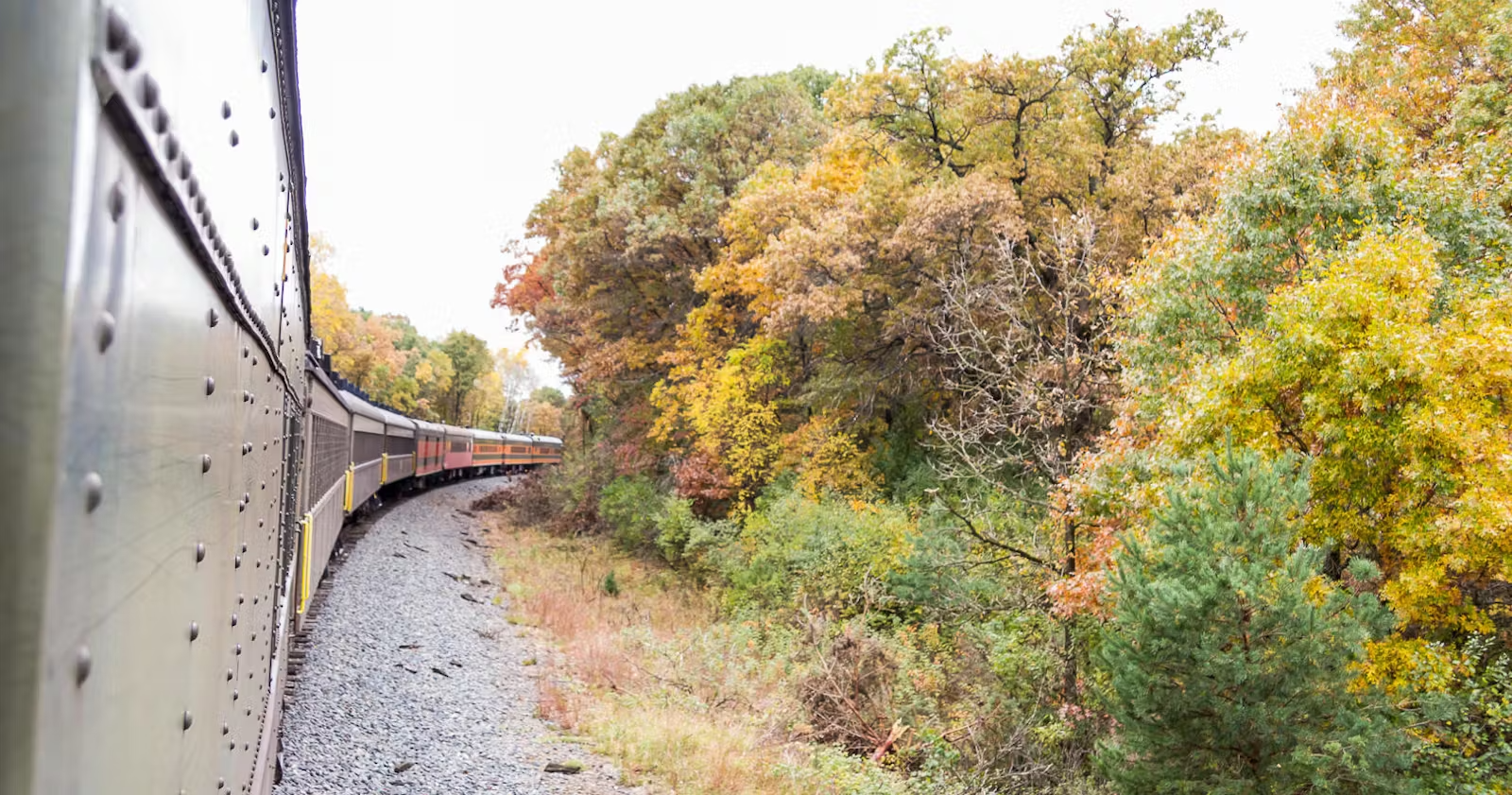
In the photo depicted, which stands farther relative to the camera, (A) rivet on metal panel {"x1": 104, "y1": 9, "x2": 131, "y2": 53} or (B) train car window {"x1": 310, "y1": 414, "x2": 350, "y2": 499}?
(B) train car window {"x1": 310, "y1": 414, "x2": 350, "y2": 499}

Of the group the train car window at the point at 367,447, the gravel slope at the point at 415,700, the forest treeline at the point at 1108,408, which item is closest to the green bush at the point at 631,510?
the forest treeline at the point at 1108,408

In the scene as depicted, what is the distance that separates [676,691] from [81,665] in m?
11.2

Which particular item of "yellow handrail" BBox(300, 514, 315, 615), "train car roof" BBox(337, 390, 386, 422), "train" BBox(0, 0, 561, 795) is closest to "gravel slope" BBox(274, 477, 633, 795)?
"yellow handrail" BBox(300, 514, 315, 615)

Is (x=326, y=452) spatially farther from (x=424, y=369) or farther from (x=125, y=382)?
(x=424, y=369)

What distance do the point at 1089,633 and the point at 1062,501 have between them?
162cm

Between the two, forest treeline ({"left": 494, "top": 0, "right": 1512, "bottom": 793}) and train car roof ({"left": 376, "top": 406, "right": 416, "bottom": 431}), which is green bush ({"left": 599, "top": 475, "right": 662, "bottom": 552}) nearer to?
forest treeline ({"left": 494, "top": 0, "right": 1512, "bottom": 793})

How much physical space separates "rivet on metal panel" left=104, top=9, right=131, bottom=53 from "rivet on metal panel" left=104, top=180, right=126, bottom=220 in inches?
4.1

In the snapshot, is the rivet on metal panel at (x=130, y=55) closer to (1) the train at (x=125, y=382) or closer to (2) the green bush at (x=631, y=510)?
(1) the train at (x=125, y=382)

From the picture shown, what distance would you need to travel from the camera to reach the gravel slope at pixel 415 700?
7.67 meters

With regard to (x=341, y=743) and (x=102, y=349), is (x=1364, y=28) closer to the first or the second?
(x=341, y=743)

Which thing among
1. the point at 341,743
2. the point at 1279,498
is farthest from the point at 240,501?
the point at 1279,498

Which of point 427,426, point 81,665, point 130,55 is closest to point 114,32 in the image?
point 130,55

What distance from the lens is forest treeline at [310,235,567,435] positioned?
46875mm

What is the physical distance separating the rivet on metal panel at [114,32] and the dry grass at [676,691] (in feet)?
26.9
